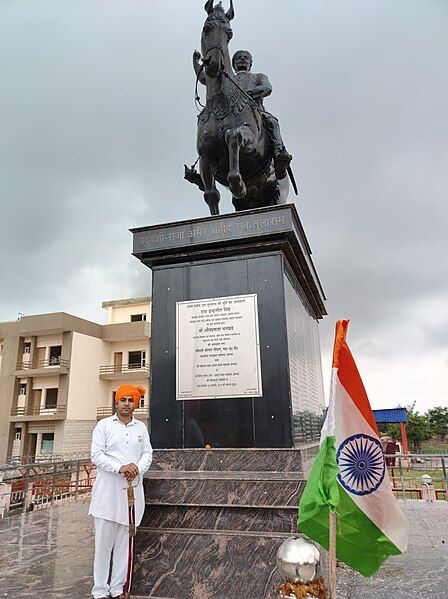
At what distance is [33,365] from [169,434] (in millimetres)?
26256

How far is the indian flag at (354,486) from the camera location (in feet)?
8.07

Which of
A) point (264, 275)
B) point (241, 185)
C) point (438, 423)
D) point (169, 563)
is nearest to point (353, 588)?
point (169, 563)

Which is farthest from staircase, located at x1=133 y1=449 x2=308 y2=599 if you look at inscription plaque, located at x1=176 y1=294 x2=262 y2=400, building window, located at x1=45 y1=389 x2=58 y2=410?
building window, located at x1=45 y1=389 x2=58 y2=410

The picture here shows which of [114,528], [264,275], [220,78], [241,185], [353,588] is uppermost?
[220,78]

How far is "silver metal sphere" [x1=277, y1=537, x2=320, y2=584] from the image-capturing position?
82.4 inches

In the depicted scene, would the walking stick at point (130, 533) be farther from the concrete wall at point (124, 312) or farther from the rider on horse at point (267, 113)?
the concrete wall at point (124, 312)

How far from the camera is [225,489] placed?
346cm

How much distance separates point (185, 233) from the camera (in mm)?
4688

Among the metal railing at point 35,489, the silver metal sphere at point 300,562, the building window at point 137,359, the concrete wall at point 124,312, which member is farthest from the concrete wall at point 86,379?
the silver metal sphere at point 300,562

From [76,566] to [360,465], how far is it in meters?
2.80

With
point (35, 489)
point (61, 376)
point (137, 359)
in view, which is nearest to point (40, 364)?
point (61, 376)

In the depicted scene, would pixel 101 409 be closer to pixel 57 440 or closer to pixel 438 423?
pixel 57 440

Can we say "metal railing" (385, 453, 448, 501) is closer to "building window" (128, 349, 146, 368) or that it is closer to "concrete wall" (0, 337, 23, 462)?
"building window" (128, 349, 146, 368)

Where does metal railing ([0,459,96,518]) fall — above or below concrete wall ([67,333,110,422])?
below
